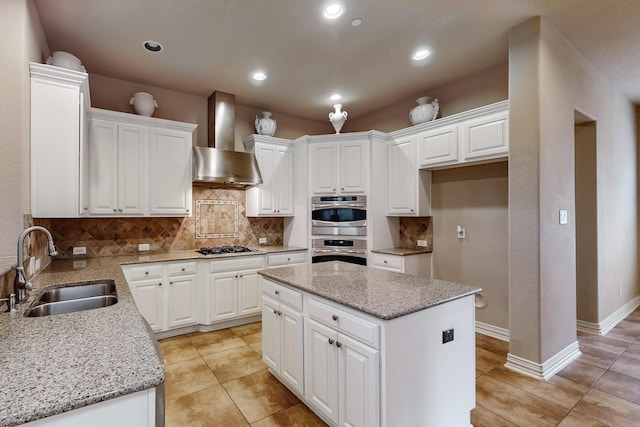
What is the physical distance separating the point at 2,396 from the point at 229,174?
316cm

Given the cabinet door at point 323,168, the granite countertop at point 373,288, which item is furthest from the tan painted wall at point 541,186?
the cabinet door at point 323,168

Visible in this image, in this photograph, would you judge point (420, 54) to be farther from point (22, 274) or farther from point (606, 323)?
point (606, 323)

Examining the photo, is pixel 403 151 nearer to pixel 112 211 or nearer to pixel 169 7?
pixel 169 7

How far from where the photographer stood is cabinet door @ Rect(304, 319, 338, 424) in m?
1.83

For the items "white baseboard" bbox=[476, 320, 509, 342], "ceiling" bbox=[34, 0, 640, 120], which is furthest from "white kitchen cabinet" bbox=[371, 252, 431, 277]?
"ceiling" bbox=[34, 0, 640, 120]

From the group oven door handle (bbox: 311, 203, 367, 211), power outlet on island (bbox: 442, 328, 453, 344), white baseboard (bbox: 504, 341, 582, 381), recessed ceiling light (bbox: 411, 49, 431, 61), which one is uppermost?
recessed ceiling light (bbox: 411, 49, 431, 61)

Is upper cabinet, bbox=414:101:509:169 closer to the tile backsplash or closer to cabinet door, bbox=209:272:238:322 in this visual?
the tile backsplash

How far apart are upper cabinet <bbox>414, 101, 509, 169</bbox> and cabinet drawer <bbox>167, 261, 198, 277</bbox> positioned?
115 inches

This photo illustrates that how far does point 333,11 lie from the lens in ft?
A: 8.09

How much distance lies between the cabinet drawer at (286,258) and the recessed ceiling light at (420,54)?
2.69m

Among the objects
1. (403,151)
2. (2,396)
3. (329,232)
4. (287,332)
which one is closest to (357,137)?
(403,151)

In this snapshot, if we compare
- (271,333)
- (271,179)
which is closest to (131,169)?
(271,179)

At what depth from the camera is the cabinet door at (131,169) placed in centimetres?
338

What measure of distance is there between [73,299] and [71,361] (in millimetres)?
1383
